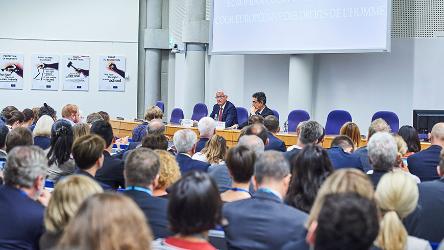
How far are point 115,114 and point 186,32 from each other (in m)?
3.05

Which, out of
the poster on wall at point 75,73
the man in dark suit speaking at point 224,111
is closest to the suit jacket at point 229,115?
the man in dark suit speaking at point 224,111

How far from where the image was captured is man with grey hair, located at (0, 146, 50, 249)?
320 cm

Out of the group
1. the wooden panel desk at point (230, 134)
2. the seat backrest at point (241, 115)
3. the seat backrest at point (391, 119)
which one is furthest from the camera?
the seat backrest at point (241, 115)

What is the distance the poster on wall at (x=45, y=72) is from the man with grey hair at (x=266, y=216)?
1315cm

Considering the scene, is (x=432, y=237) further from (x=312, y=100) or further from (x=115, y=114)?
(x=115, y=114)

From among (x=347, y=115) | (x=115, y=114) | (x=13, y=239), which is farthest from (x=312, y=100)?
(x=13, y=239)

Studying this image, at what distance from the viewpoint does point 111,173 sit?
5.05 m

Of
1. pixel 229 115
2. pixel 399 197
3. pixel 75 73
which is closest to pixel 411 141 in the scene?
pixel 399 197

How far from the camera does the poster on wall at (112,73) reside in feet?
53.0

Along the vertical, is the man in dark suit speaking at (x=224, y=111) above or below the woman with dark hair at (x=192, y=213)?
above

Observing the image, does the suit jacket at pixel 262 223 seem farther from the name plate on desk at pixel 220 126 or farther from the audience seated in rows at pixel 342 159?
the name plate on desk at pixel 220 126

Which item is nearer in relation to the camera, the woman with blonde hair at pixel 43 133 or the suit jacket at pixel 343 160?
the suit jacket at pixel 343 160

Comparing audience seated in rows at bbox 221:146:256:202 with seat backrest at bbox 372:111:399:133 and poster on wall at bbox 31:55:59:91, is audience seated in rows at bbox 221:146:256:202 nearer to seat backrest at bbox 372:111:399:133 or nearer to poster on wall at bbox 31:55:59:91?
seat backrest at bbox 372:111:399:133

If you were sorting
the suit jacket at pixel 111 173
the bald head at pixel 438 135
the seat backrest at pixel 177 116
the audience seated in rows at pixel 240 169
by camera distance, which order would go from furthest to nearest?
the seat backrest at pixel 177 116
the bald head at pixel 438 135
the suit jacket at pixel 111 173
the audience seated in rows at pixel 240 169
